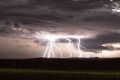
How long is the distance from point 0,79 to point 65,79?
1476 cm

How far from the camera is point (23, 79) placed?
82.0 m

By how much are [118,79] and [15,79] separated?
22761 millimetres

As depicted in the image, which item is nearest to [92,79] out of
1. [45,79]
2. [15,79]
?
[45,79]

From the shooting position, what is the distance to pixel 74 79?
282ft

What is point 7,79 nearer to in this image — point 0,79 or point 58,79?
point 0,79

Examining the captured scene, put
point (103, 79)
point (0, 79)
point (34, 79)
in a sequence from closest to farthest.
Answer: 1. point (0, 79)
2. point (34, 79)
3. point (103, 79)

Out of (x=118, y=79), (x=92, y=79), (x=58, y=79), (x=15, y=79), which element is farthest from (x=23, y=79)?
(x=118, y=79)

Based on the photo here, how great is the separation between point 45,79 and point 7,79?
938 centimetres

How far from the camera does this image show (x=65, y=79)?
281ft

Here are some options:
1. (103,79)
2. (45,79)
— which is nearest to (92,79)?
(103,79)

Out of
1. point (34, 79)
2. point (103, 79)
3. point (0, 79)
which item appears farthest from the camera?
point (103, 79)

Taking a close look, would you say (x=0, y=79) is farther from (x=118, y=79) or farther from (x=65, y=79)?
(x=118, y=79)

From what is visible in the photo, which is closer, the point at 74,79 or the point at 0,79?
the point at 0,79

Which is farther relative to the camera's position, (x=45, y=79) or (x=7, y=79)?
(x=45, y=79)
